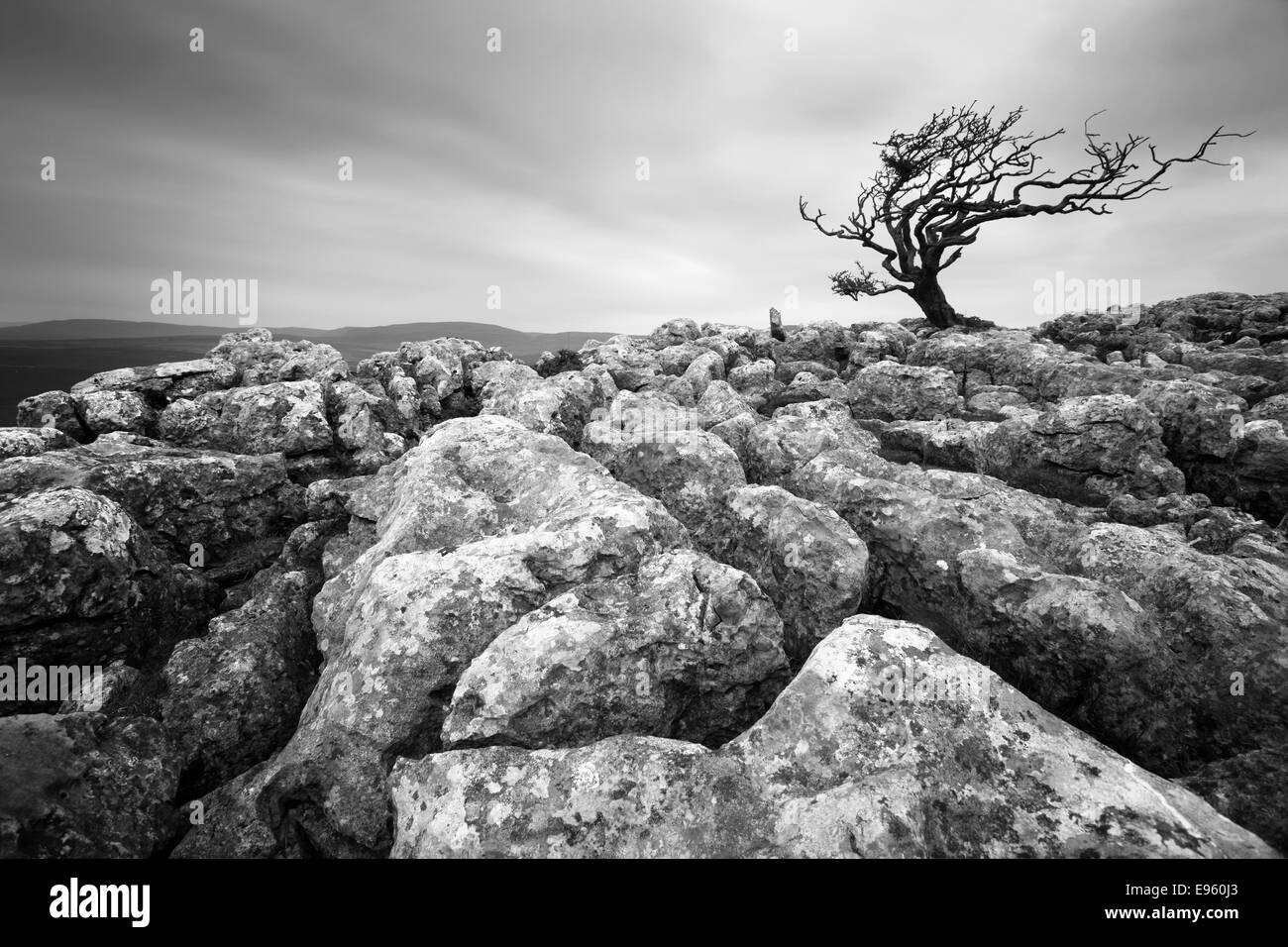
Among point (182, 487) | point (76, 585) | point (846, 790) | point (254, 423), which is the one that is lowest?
point (846, 790)

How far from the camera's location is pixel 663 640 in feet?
23.8

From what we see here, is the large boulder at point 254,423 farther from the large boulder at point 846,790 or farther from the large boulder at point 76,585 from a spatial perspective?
the large boulder at point 846,790

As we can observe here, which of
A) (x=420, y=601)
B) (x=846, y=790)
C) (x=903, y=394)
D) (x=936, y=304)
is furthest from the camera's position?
(x=936, y=304)

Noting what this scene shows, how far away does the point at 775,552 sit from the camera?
9375mm

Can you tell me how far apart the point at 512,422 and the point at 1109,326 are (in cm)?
3553

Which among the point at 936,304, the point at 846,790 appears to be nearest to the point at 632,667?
the point at 846,790

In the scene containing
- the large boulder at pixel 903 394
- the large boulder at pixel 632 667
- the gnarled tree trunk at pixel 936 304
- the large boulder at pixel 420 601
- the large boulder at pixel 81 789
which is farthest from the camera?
the gnarled tree trunk at pixel 936 304

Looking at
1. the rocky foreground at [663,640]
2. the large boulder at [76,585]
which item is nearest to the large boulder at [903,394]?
the rocky foreground at [663,640]

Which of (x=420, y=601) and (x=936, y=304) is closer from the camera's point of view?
(x=420, y=601)

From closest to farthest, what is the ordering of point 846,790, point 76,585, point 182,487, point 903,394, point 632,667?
point 846,790 → point 632,667 → point 76,585 → point 182,487 → point 903,394

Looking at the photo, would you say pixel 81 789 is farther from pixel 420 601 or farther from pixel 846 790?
pixel 846 790

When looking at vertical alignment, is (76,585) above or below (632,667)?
above

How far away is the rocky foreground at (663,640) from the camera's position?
5480 millimetres

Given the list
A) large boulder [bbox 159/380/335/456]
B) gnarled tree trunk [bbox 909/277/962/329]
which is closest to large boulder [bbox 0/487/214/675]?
large boulder [bbox 159/380/335/456]
